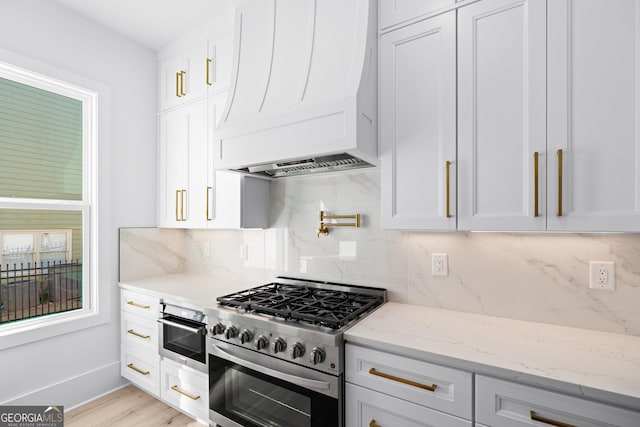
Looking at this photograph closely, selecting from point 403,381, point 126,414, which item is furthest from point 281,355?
point 126,414

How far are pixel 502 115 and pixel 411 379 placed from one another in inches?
45.6

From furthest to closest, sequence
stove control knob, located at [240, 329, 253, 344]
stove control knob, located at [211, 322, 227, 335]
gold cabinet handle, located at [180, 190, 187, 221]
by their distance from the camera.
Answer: gold cabinet handle, located at [180, 190, 187, 221] < stove control knob, located at [211, 322, 227, 335] < stove control knob, located at [240, 329, 253, 344]

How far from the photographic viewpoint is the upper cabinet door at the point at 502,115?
1246 millimetres

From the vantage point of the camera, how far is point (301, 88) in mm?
1598

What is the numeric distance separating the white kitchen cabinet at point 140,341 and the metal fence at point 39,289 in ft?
1.12

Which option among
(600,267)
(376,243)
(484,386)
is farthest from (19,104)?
(600,267)

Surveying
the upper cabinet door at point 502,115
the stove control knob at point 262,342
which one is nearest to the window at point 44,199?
the stove control knob at point 262,342

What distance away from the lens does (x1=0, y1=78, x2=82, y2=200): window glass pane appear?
6.86ft

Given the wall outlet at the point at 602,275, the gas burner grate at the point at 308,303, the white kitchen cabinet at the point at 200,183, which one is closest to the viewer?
the wall outlet at the point at 602,275

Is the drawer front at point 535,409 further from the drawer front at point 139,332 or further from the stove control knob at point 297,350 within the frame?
the drawer front at point 139,332

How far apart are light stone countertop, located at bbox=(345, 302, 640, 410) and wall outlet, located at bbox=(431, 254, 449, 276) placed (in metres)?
0.23

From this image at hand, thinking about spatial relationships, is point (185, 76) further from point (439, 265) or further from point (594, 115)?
point (594, 115)

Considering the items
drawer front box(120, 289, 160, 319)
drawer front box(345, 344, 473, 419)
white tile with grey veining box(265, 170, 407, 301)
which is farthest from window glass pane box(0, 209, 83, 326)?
drawer front box(345, 344, 473, 419)

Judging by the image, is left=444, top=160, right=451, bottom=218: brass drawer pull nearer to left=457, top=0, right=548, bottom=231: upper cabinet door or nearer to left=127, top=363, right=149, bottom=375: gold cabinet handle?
left=457, top=0, right=548, bottom=231: upper cabinet door
